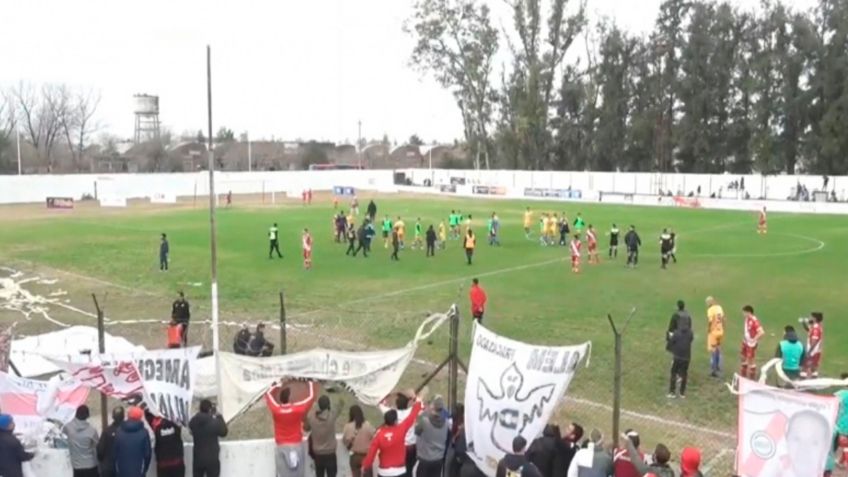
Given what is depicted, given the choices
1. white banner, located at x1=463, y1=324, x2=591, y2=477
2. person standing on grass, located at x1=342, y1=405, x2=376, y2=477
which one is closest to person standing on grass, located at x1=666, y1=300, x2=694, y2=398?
white banner, located at x1=463, y1=324, x2=591, y2=477

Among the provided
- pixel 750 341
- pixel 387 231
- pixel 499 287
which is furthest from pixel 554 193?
pixel 750 341

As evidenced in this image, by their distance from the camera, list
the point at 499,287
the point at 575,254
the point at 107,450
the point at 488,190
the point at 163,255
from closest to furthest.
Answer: the point at 107,450 → the point at 499,287 → the point at 575,254 → the point at 163,255 → the point at 488,190

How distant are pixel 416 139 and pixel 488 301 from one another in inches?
5312

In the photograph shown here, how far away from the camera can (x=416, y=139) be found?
158 m

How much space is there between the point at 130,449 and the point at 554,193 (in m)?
67.9

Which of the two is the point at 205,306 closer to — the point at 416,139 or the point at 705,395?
the point at 705,395

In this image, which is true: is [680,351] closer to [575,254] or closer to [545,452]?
[545,452]

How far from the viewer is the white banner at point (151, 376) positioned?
33.6 feet

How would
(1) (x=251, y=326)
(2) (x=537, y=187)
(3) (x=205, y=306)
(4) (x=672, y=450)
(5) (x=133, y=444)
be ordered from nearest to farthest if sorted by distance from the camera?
(5) (x=133, y=444) → (4) (x=672, y=450) → (1) (x=251, y=326) → (3) (x=205, y=306) → (2) (x=537, y=187)

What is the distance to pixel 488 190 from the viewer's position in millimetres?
79875

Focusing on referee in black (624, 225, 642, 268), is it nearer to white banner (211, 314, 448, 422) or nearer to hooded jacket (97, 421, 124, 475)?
white banner (211, 314, 448, 422)

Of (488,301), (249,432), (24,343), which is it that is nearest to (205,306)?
(24,343)

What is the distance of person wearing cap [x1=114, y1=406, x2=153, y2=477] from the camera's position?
9.42 meters

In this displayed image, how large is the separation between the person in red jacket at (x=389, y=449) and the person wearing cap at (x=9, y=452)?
3.96 metres
